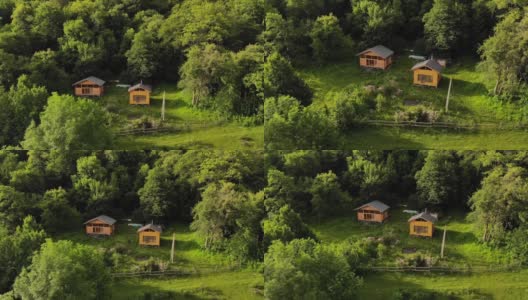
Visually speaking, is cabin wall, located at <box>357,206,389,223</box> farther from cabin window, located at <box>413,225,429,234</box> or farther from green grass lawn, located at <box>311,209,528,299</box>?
cabin window, located at <box>413,225,429,234</box>

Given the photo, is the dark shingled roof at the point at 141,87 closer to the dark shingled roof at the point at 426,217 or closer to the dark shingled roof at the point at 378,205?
the dark shingled roof at the point at 378,205

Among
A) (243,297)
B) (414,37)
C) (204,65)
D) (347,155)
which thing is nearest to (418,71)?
(414,37)

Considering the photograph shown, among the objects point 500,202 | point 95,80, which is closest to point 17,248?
point 95,80

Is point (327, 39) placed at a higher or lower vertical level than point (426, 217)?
higher

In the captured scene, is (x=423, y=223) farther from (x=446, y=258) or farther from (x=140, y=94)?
(x=140, y=94)

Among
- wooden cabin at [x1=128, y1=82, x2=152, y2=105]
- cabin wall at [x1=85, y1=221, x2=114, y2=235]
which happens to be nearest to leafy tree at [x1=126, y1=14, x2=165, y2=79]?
wooden cabin at [x1=128, y1=82, x2=152, y2=105]
